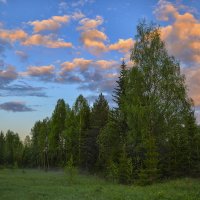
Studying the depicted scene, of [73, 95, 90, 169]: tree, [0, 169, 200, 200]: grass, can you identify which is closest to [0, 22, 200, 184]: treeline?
[0, 169, 200, 200]: grass

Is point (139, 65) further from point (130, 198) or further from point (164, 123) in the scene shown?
point (130, 198)

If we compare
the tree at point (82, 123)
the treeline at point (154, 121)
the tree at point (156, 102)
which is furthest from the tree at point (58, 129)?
the tree at point (156, 102)

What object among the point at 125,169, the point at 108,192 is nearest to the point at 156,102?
the point at 125,169

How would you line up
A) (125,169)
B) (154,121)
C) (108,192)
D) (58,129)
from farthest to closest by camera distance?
(58,129) < (154,121) < (125,169) < (108,192)

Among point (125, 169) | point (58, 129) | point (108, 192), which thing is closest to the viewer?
point (108, 192)

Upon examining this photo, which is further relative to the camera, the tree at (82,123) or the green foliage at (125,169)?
the tree at (82,123)

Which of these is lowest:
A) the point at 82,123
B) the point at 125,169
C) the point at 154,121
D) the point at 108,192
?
the point at 108,192

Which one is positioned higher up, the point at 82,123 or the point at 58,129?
the point at 82,123

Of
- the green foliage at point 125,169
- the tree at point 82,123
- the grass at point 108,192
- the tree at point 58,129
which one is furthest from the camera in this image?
the tree at point 58,129

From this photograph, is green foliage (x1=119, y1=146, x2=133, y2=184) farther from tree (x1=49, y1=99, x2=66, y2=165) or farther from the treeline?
tree (x1=49, y1=99, x2=66, y2=165)

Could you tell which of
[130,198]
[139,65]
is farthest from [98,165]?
[130,198]

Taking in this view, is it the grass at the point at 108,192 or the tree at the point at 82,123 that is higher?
the tree at the point at 82,123

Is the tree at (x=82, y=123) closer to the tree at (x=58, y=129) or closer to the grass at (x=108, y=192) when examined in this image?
A: the tree at (x=58, y=129)

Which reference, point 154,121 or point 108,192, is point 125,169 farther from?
point 108,192
